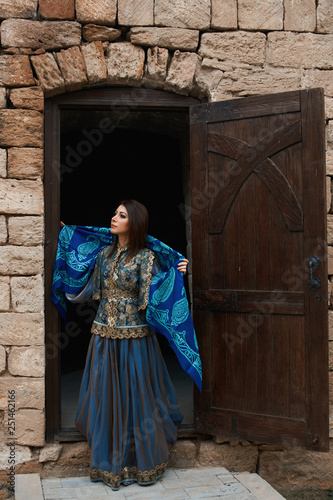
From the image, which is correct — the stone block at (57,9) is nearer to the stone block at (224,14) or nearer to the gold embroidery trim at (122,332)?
the stone block at (224,14)

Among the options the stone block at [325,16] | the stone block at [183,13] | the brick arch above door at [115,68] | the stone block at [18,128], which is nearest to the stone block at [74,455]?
the stone block at [18,128]

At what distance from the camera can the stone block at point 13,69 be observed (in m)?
3.44

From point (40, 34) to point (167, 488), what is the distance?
10.3ft

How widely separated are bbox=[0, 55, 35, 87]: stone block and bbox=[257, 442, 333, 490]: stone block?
3.20m

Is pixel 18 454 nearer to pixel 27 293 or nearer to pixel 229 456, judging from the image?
pixel 27 293

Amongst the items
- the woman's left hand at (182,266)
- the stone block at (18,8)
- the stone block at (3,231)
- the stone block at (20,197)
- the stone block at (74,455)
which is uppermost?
the stone block at (18,8)

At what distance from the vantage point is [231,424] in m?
3.39

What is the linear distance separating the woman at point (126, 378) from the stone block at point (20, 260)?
17.6 inches

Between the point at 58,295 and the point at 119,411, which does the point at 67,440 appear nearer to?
the point at 119,411

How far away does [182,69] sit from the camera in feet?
11.7

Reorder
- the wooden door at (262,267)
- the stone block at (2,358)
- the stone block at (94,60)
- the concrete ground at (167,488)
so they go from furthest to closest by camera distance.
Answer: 1. the stone block at (94,60)
2. the stone block at (2,358)
3. the wooden door at (262,267)
4. the concrete ground at (167,488)

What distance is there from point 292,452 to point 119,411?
4.74ft

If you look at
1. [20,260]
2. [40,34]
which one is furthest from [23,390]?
[40,34]

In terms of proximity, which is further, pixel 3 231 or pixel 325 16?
pixel 325 16
